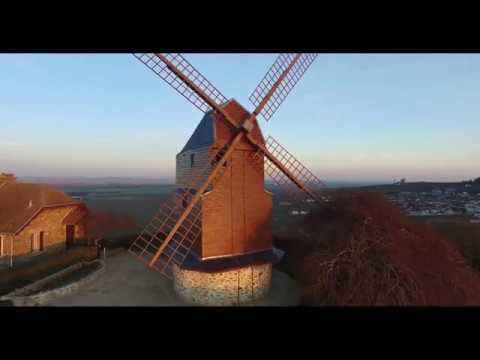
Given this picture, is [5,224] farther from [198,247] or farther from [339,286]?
[339,286]

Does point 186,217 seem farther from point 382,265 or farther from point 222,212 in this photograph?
point 382,265

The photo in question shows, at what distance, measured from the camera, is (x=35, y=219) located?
15617mm

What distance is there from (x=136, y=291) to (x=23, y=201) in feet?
33.2

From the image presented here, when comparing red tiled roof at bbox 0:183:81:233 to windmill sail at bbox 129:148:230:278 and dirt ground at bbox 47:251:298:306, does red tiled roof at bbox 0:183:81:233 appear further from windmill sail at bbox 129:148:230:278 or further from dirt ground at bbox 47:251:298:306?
windmill sail at bbox 129:148:230:278

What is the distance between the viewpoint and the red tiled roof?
49.1 ft

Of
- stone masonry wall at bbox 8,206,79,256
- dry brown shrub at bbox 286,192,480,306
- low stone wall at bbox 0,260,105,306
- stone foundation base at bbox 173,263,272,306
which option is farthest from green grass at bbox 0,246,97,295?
dry brown shrub at bbox 286,192,480,306

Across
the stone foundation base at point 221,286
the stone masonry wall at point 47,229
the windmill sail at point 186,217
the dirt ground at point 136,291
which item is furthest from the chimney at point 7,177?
the stone foundation base at point 221,286

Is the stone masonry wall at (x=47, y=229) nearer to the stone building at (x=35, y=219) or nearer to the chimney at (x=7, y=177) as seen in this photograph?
the stone building at (x=35, y=219)

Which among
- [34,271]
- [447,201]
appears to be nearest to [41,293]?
[34,271]

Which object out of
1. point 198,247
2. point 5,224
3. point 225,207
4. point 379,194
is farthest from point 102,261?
point 379,194

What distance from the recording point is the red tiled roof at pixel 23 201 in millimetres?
14977

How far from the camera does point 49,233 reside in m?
16.4
